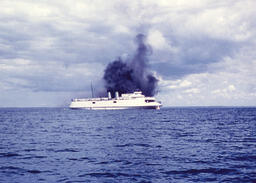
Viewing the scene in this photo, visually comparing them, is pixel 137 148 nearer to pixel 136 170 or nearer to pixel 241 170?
pixel 136 170

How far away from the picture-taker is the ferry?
429 ft

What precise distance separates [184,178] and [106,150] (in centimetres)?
1075

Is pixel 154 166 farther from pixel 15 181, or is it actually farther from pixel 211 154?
pixel 15 181

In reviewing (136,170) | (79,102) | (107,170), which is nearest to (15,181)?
(107,170)

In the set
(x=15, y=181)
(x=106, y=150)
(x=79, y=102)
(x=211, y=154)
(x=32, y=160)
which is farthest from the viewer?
(x=79, y=102)

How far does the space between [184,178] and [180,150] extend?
9.63 meters

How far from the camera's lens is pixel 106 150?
80.4ft

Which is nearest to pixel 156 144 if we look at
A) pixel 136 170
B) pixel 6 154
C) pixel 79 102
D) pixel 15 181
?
pixel 136 170

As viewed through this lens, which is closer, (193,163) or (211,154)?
(193,163)

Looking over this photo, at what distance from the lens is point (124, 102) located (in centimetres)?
13500

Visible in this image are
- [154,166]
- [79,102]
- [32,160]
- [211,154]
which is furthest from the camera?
[79,102]

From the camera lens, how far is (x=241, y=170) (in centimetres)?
1725

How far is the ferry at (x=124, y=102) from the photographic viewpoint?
13062 centimetres

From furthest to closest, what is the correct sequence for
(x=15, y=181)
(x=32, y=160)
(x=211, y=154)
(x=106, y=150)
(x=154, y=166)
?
1. (x=106, y=150)
2. (x=211, y=154)
3. (x=32, y=160)
4. (x=154, y=166)
5. (x=15, y=181)
